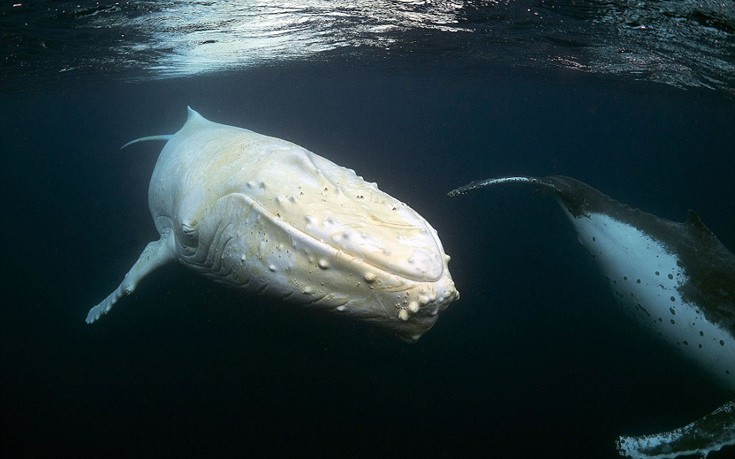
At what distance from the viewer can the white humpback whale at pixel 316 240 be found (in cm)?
255

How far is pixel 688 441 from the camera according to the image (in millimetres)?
5523

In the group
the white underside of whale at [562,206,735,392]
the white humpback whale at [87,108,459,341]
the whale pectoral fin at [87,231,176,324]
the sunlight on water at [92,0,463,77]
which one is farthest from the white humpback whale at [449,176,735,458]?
the sunlight on water at [92,0,463,77]

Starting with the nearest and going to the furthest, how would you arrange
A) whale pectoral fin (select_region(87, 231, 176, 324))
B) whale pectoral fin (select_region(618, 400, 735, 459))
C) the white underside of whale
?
whale pectoral fin (select_region(87, 231, 176, 324))
whale pectoral fin (select_region(618, 400, 735, 459))
the white underside of whale

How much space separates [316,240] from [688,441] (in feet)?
19.7

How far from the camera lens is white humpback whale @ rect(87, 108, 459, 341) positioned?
101 inches

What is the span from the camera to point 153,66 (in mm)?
21703

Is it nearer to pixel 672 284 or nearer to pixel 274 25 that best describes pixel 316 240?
pixel 672 284

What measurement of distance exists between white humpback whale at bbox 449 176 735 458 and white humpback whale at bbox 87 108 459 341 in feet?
11.5

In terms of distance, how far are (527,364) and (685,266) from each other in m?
8.93

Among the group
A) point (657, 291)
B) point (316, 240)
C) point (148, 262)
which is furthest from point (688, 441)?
point (148, 262)

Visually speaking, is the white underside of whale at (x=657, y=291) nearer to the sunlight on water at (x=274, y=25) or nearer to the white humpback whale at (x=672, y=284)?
the white humpback whale at (x=672, y=284)

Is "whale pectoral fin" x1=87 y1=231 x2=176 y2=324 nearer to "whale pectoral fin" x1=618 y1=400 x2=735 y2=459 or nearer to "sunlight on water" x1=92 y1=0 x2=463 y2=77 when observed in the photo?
"whale pectoral fin" x1=618 y1=400 x2=735 y2=459

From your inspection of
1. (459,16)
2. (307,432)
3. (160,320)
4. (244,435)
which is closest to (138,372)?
(160,320)

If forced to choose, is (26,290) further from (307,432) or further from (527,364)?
(527,364)
